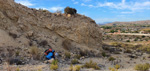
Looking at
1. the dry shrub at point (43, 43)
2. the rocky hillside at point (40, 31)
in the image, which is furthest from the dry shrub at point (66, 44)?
the dry shrub at point (43, 43)

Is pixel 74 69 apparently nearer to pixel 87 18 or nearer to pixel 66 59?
pixel 66 59

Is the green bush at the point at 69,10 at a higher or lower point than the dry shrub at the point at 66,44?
higher

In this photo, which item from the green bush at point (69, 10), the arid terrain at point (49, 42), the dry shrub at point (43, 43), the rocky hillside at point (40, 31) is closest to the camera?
the arid terrain at point (49, 42)

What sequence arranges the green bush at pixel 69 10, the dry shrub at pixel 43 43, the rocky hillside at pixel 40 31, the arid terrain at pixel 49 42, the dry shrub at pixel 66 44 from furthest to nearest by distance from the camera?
the green bush at pixel 69 10, the dry shrub at pixel 66 44, the dry shrub at pixel 43 43, the rocky hillside at pixel 40 31, the arid terrain at pixel 49 42

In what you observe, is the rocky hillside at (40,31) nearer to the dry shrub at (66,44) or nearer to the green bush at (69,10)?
the dry shrub at (66,44)

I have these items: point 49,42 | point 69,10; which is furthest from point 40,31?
point 69,10

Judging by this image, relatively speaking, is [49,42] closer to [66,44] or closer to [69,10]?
[66,44]

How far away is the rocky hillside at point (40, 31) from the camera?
27.1 ft

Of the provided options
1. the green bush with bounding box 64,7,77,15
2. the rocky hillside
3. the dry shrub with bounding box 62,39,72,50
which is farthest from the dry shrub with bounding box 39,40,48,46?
the green bush with bounding box 64,7,77,15

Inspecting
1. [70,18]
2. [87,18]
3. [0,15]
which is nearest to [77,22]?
[70,18]

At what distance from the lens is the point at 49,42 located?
32.3 ft

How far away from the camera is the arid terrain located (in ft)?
23.2

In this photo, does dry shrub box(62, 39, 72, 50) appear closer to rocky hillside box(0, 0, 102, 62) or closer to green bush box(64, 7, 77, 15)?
rocky hillside box(0, 0, 102, 62)

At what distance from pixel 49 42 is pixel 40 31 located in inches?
47.6
